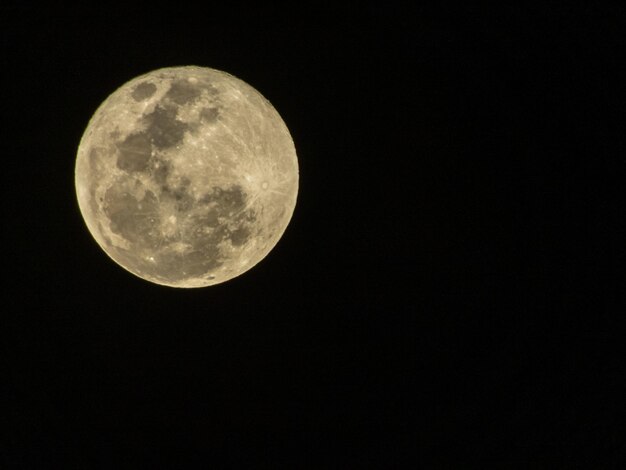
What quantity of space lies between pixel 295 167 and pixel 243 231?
795 mm

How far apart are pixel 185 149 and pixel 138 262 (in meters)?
1.08

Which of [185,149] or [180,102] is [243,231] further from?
[180,102]

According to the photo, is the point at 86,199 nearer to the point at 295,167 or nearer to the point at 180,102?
the point at 180,102

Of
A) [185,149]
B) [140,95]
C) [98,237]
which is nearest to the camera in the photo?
[185,149]

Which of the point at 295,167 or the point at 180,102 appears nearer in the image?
the point at 180,102

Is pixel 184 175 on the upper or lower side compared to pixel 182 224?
upper

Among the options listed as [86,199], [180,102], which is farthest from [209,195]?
[86,199]

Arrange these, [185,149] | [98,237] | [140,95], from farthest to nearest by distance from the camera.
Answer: [98,237] < [140,95] < [185,149]

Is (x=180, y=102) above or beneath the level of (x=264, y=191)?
above

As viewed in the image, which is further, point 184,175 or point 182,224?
point 182,224

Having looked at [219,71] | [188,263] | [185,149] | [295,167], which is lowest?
[188,263]

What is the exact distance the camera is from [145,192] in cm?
414

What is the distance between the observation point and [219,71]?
4926 millimetres

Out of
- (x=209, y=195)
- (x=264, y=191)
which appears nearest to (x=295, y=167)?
(x=264, y=191)
